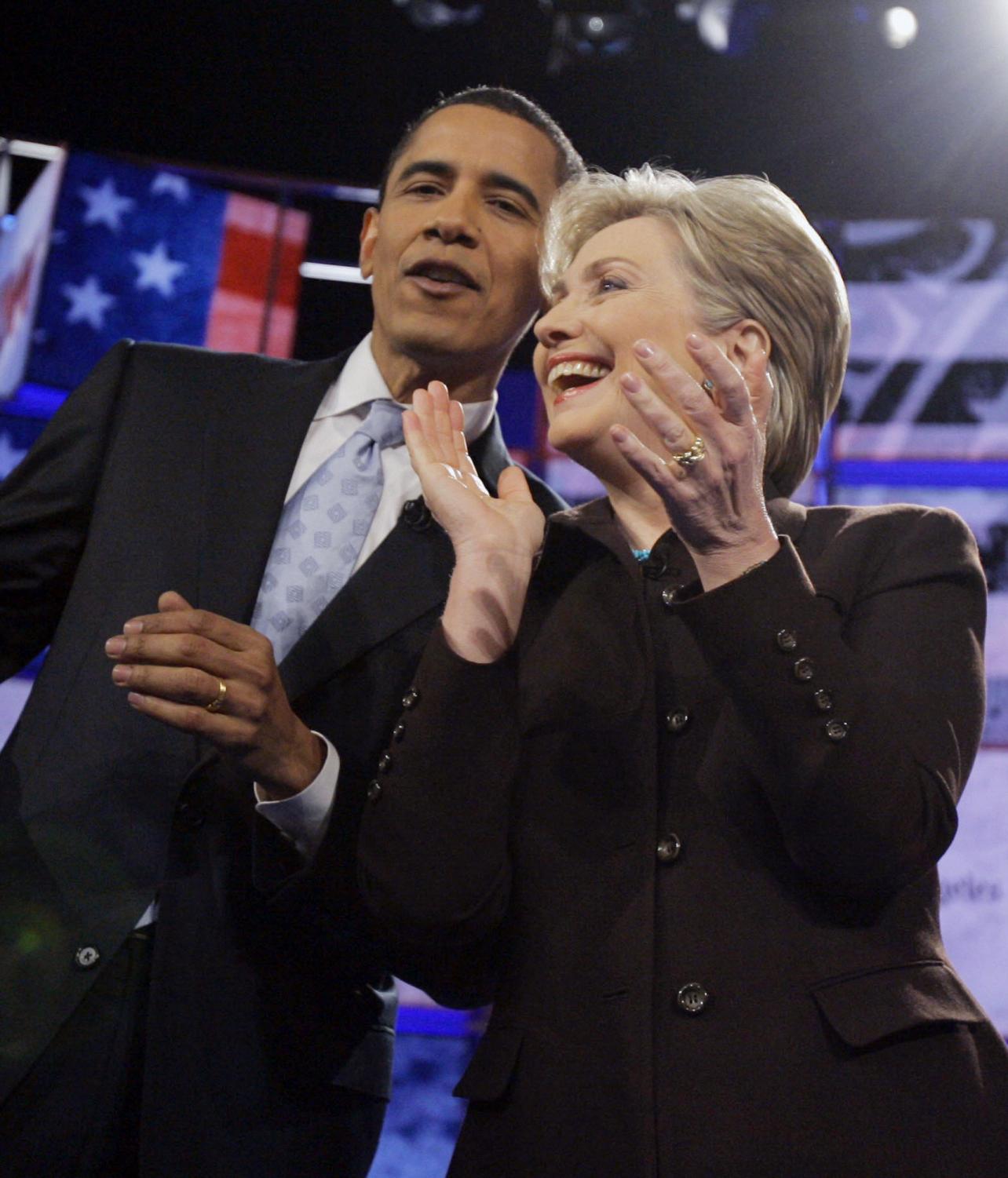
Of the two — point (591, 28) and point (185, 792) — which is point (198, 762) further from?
point (591, 28)

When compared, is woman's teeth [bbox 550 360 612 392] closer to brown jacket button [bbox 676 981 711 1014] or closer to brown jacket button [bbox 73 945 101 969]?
brown jacket button [bbox 676 981 711 1014]

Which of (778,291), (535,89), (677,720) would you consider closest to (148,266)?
(535,89)

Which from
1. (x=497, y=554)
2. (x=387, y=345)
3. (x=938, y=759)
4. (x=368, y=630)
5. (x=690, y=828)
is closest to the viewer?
(x=938, y=759)

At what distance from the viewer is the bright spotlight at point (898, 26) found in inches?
154

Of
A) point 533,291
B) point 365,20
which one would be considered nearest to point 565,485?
point 365,20

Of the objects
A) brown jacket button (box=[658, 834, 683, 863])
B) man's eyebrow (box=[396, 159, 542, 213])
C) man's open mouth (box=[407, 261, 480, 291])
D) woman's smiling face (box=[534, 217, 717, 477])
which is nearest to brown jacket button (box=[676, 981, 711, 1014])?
brown jacket button (box=[658, 834, 683, 863])

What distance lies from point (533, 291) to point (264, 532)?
0.72 metres

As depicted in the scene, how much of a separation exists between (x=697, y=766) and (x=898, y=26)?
3.26 meters

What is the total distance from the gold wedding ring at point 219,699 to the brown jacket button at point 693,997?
600 mm

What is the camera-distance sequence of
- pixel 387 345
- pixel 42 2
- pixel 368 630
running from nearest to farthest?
pixel 368 630 → pixel 387 345 → pixel 42 2

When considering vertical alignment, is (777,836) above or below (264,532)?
below

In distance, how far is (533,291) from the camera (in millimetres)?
2279

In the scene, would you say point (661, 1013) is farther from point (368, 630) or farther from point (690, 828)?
point (368, 630)

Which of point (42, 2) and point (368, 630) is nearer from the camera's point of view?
point (368, 630)
